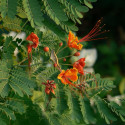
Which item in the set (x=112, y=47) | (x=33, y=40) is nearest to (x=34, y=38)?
(x=33, y=40)

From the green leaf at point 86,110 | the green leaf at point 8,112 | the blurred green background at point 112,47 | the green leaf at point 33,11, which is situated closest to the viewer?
the green leaf at point 33,11

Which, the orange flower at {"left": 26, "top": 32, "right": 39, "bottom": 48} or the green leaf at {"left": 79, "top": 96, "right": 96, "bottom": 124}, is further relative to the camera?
the green leaf at {"left": 79, "top": 96, "right": 96, "bottom": 124}

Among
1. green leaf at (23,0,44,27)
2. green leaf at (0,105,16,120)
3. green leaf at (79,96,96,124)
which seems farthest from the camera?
green leaf at (79,96,96,124)

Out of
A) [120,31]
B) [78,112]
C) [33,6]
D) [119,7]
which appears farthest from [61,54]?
[120,31]

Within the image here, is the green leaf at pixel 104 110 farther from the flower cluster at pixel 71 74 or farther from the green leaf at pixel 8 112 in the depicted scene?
the green leaf at pixel 8 112

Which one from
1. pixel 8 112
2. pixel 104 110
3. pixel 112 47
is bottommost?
pixel 104 110

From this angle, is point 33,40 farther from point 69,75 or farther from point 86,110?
point 86,110

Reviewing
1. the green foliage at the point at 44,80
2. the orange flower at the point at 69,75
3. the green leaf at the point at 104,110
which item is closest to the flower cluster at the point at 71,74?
the orange flower at the point at 69,75

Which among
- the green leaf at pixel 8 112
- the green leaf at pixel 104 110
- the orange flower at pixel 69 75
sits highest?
the orange flower at pixel 69 75

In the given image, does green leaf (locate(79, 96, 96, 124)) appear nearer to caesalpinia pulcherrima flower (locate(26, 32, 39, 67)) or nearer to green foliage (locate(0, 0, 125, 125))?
green foliage (locate(0, 0, 125, 125))

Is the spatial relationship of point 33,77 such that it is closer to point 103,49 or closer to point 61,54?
point 61,54

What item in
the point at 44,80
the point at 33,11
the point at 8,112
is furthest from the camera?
the point at 44,80

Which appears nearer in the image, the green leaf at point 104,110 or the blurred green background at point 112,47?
the green leaf at point 104,110

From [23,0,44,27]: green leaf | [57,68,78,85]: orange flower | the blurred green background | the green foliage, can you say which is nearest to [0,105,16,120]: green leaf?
the green foliage
